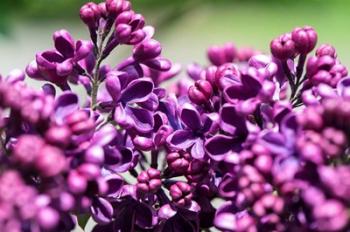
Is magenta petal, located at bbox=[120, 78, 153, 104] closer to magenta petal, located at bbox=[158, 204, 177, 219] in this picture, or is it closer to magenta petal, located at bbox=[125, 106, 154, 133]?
magenta petal, located at bbox=[125, 106, 154, 133]

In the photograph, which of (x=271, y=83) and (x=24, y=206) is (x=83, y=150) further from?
(x=271, y=83)

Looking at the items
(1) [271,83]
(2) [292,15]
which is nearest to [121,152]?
(1) [271,83]

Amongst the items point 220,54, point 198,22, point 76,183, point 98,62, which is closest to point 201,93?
point 98,62

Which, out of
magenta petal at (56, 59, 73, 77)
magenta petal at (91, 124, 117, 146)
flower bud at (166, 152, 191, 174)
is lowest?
flower bud at (166, 152, 191, 174)

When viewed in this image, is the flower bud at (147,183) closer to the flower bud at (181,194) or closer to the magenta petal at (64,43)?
the flower bud at (181,194)

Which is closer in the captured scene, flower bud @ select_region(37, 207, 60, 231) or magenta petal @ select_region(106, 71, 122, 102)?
flower bud @ select_region(37, 207, 60, 231)

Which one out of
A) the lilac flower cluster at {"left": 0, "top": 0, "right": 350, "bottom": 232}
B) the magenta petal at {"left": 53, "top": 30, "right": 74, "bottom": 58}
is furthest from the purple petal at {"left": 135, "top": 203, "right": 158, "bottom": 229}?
the magenta petal at {"left": 53, "top": 30, "right": 74, "bottom": 58}
